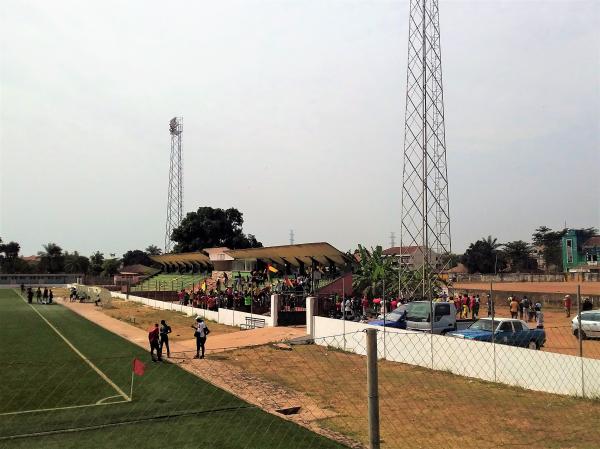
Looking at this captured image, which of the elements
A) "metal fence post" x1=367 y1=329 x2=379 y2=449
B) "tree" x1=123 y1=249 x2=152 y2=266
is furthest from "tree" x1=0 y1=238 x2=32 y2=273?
"metal fence post" x1=367 y1=329 x2=379 y2=449

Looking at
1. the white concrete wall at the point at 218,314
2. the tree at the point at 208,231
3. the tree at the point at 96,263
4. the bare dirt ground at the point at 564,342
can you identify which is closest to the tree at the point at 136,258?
the tree at the point at 96,263

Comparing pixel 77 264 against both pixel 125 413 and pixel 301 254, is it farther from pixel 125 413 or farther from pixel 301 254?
pixel 125 413

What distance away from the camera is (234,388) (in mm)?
15312

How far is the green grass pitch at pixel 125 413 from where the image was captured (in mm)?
10258

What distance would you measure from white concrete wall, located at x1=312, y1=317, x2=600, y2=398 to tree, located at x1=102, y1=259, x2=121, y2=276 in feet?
375

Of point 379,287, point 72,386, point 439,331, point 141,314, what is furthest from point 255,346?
point 141,314

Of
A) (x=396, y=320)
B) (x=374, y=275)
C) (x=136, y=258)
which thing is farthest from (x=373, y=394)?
(x=136, y=258)

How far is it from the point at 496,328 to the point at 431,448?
9.93 metres

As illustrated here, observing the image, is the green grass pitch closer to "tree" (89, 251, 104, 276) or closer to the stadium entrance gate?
the stadium entrance gate

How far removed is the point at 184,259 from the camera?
76.2 metres

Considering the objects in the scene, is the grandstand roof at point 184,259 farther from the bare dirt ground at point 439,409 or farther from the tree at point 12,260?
the tree at point 12,260

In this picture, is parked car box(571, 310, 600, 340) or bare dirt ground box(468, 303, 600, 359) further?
parked car box(571, 310, 600, 340)

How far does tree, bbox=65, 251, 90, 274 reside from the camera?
132875mm

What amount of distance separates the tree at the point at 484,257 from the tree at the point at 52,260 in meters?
99.6
